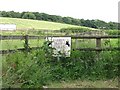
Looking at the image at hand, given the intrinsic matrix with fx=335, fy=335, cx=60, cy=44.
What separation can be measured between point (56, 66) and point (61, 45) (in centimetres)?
76

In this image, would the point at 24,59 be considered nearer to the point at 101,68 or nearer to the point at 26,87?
the point at 26,87

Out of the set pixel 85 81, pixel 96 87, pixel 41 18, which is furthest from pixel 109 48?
pixel 41 18

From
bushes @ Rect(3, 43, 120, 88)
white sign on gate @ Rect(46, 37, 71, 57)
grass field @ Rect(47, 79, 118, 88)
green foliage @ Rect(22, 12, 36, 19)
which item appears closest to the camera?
bushes @ Rect(3, 43, 120, 88)

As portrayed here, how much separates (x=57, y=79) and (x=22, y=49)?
5.48 ft

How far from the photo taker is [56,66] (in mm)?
8539

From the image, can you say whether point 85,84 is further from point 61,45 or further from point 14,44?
point 14,44

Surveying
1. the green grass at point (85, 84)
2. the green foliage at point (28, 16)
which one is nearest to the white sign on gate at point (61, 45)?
the green grass at point (85, 84)

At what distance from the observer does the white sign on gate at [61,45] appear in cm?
892

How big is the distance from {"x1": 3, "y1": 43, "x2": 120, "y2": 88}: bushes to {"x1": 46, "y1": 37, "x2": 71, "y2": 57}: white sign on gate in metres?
0.15

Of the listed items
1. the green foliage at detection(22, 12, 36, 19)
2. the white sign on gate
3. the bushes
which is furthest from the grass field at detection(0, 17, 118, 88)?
A: the green foliage at detection(22, 12, 36, 19)

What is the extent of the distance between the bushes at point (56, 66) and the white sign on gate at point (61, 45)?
0.15 meters

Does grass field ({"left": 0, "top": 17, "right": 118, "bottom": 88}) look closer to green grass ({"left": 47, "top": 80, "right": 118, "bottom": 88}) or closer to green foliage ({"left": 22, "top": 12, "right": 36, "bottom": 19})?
green grass ({"left": 47, "top": 80, "right": 118, "bottom": 88})

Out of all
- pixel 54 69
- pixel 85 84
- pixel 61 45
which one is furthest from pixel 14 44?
pixel 85 84

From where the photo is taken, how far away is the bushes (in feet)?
23.4
